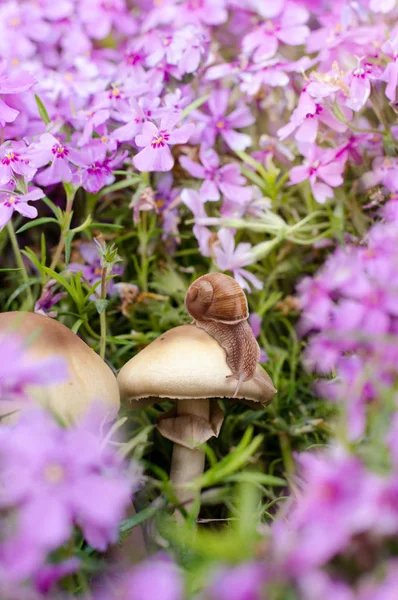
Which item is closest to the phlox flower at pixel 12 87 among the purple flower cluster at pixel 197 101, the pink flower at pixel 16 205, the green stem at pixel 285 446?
the purple flower cluster at pixel 197 101

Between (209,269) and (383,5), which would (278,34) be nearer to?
(383,5)

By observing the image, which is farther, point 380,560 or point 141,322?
point 141,322

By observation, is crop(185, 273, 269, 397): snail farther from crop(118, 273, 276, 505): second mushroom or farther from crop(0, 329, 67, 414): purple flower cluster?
crop(0, 329, 67, 414): purple flower cluster

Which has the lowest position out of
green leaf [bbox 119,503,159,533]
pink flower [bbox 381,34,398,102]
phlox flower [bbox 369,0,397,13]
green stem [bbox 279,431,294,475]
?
green stem [bbox 279,431,294,475]

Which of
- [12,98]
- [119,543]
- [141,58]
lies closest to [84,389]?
[119,543]

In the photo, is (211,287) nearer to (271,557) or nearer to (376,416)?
(376,416)

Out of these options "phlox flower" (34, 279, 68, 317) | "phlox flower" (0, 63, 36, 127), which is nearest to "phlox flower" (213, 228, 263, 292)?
"phlox flower" (34, 279, 68, 317)
